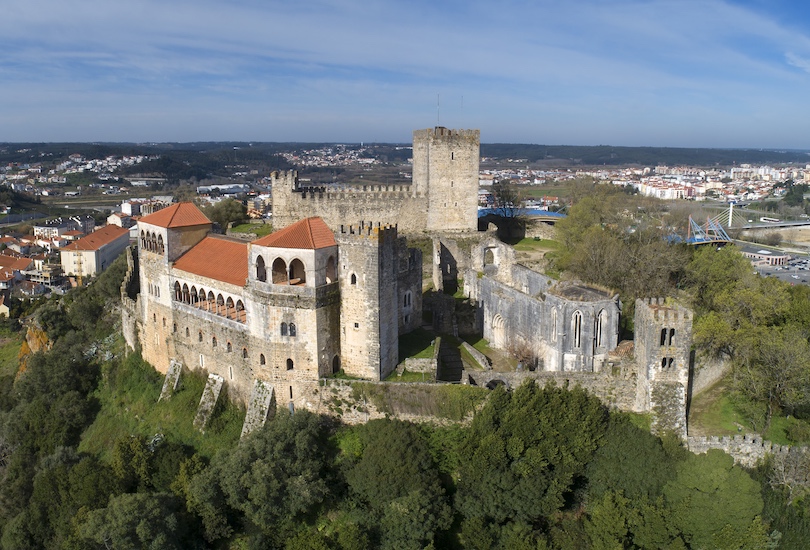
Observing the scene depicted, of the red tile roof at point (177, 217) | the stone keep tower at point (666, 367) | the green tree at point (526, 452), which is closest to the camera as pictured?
the green tree at point (526, 452)

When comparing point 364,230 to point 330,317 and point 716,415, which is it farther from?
point 716,415

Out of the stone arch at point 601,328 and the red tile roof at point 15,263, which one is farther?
the red tile roof at point 15,263

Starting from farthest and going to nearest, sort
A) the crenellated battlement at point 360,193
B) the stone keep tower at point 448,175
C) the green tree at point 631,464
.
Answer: the stone keep tower at point 448,175, the crenellated battlement at point 360,193, the green tree at point 631,464

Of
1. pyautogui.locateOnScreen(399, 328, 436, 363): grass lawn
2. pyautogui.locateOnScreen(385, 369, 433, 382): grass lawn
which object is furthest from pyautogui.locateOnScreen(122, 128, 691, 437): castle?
pyautogui.locateOnScreen(399, 328, 436, 363): grass lawn

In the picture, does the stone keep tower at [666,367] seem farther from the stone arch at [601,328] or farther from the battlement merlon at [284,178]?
the battlement merlon at [284,178]

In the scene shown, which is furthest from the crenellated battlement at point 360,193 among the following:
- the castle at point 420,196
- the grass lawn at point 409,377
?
the grass lawn at point 409,377

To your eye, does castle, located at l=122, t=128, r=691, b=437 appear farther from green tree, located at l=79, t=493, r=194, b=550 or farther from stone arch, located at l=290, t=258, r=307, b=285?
green tree, located at l=79, t=493, r=194, b=550

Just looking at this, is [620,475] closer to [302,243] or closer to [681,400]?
[681,400]
